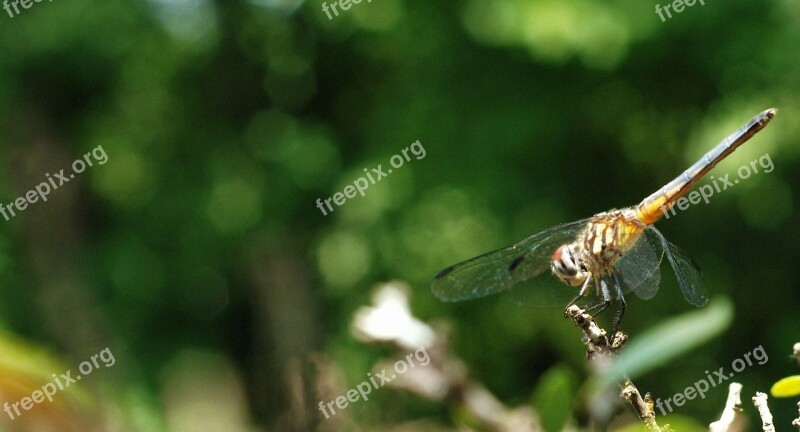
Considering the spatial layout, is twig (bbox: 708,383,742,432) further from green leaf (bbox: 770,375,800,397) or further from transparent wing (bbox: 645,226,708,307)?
transparent wing (bbox: 645,226,708,307)

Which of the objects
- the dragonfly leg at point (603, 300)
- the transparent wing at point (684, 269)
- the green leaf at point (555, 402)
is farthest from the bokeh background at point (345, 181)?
the transparent wing at point (684, 269)

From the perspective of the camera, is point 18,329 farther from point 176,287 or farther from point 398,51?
point 398,51

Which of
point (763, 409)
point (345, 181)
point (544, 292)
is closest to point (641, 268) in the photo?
point (544, 292)

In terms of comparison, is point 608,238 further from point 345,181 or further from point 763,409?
point 345,181

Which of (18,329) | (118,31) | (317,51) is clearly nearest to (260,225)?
(317,51)

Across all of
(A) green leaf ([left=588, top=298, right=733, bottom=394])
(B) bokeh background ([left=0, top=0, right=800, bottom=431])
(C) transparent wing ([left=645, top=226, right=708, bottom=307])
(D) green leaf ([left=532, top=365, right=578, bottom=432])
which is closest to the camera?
(D) green leaf ([left=532, top=365, right=578, bottom=432])

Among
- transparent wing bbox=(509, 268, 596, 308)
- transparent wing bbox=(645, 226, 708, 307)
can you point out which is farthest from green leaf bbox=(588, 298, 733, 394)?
transparent wing bbox=(509, 268, 596, 308)
